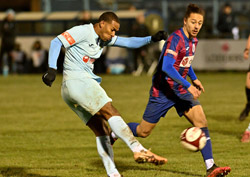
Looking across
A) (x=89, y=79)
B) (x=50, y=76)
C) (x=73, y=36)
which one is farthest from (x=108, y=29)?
(x=50, y=76)

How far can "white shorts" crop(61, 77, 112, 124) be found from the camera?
6578mm

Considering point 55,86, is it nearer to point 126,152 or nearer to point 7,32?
point 7,32

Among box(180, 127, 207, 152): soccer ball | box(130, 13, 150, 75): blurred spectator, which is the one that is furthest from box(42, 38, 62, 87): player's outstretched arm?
box(130, 13, 150, 75): blurred spectator

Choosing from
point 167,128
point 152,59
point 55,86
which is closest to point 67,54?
point 167,128

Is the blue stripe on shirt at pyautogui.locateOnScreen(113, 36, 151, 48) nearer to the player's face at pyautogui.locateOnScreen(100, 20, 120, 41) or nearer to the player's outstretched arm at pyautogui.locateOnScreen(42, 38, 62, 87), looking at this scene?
the player's face at pyautogui.locateOnScreen(100, 20, 120, 41)

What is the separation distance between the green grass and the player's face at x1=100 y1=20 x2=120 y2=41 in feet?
5.80

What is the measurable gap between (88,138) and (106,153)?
12.0 ft

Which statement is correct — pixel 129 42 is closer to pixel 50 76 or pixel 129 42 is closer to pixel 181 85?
pixel 181 85

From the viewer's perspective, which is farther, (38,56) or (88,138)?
(38,56)

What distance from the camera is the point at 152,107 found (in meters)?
7.79

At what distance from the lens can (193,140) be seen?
6.92 m

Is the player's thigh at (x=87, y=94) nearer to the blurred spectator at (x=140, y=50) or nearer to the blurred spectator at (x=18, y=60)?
the blurred spectator at (x=140, y=50)

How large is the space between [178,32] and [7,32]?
17.6 m

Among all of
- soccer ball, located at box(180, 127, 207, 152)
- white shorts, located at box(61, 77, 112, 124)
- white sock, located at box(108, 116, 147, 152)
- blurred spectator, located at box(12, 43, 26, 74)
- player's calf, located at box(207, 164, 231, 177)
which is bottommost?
blurred spectator, located at box(12, 43, 26, 74)
